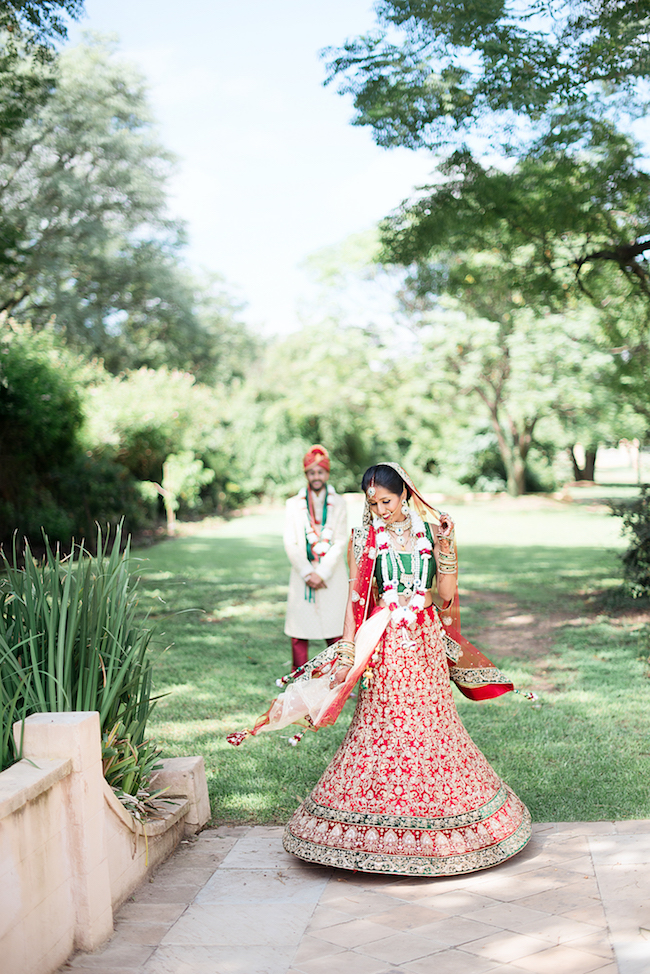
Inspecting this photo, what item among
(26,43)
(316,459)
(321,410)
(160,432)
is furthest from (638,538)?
(321,410)

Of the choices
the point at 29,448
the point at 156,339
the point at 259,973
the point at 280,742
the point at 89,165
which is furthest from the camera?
the point at 156,339

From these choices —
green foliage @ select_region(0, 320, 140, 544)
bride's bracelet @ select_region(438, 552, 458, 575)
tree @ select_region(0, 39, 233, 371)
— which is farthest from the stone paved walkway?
tree @ select_region(0, 39, 233, 371)

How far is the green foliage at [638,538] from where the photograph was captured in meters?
8.78

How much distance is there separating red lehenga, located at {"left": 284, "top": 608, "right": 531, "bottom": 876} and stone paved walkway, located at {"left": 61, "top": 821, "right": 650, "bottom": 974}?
0.36 feet

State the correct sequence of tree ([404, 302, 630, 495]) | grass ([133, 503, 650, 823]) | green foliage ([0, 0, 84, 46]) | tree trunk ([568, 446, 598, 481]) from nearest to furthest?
grass ([133, 503, 650, 823]) → green foliage ([0, 0, 84, 46]) → tree ([404, 302, 630, 495]) → tree trunk ([568, 446, 598, 481])

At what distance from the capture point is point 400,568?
392 cm

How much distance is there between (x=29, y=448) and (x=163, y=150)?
15759 mm

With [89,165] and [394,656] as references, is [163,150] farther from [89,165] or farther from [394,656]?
[394,656]

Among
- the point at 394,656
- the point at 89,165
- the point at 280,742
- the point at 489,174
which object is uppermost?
the point at 89,165

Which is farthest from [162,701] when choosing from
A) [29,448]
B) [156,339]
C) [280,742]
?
[156,339]

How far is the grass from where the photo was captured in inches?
181

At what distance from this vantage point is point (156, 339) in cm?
3130

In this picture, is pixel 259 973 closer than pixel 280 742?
Yes

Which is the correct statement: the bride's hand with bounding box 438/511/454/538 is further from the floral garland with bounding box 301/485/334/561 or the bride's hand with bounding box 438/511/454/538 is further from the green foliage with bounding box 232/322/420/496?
the green foliage with bounding box 232/322/420/496
